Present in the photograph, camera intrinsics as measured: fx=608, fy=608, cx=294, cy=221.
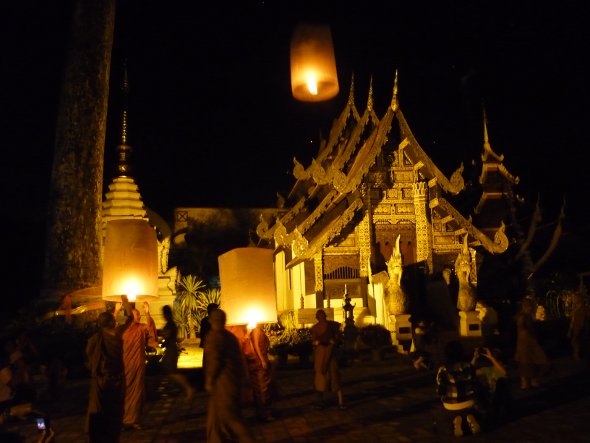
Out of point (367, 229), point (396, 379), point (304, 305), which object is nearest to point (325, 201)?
point (367, 229)

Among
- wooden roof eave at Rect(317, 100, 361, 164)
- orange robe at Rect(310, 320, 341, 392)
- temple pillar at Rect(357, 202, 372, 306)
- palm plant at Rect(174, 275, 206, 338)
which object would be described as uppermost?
wooden roof eave at Rect(317, 100, 361, 164)

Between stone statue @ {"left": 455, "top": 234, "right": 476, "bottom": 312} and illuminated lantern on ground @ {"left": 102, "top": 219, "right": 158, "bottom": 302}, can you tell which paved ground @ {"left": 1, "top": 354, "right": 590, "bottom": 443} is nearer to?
illuminated lantern on ground @ {"left": 102, "top": 219, "right": 158, "bottom": 302}

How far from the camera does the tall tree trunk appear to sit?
15.9m

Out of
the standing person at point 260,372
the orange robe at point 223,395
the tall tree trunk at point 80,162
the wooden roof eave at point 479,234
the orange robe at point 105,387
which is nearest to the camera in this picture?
the orange robe at point 223,395

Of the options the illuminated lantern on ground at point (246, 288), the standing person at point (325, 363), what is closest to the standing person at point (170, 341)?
the standing person at point (325, 363)

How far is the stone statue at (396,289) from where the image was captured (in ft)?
52.5

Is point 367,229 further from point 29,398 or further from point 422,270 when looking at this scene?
point 29,398

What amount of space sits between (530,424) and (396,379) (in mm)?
4613

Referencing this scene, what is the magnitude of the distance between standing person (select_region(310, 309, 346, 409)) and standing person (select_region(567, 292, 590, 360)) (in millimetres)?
6584

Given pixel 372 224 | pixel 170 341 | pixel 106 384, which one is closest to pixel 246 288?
pixel 106 384

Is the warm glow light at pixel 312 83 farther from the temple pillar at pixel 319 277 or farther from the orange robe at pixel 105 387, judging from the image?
the temple pillar at pixel 319 277

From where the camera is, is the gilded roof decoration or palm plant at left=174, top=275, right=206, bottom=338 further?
palm plant at left=174, top=275, right=206, bottom=338

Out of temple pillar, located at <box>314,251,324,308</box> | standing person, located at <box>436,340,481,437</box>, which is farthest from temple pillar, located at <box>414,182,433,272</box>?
standing person, located at <box>436,340,481,437</box>

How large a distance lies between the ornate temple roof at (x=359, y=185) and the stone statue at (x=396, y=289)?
9.47 ft
